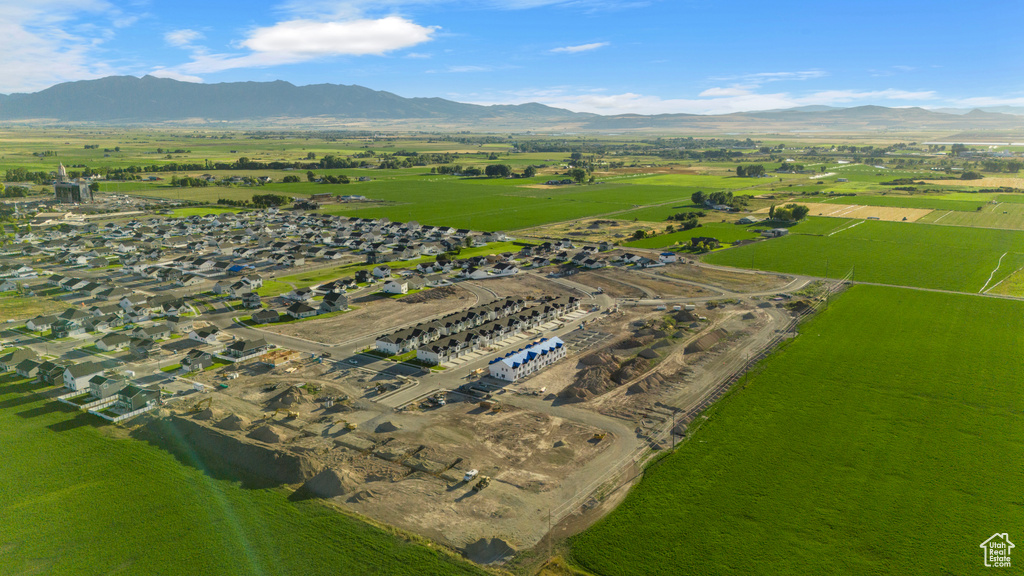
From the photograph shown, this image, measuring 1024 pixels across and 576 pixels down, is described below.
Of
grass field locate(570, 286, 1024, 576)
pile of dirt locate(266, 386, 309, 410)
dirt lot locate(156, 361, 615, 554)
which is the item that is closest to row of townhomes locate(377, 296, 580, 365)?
dirt lot locate(156, 361, 615, 554)

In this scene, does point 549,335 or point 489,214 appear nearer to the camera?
point 549,335

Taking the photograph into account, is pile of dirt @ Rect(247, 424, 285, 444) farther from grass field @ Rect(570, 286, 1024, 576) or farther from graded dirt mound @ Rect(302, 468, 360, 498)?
grass field @ Rect(570, 286, 1024, 576)

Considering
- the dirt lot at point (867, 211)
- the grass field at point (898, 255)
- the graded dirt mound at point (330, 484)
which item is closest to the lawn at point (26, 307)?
the graded dirt mound at point (330, 484)

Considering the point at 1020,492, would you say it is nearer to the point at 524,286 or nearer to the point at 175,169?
the point at 524,286

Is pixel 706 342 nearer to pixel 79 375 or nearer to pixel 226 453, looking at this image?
pixel 226 453

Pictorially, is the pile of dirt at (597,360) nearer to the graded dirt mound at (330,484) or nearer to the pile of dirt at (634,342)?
the pile of dirt at (634,342)

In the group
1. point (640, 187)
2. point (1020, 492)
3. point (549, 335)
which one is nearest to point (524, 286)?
point (549, 335)
